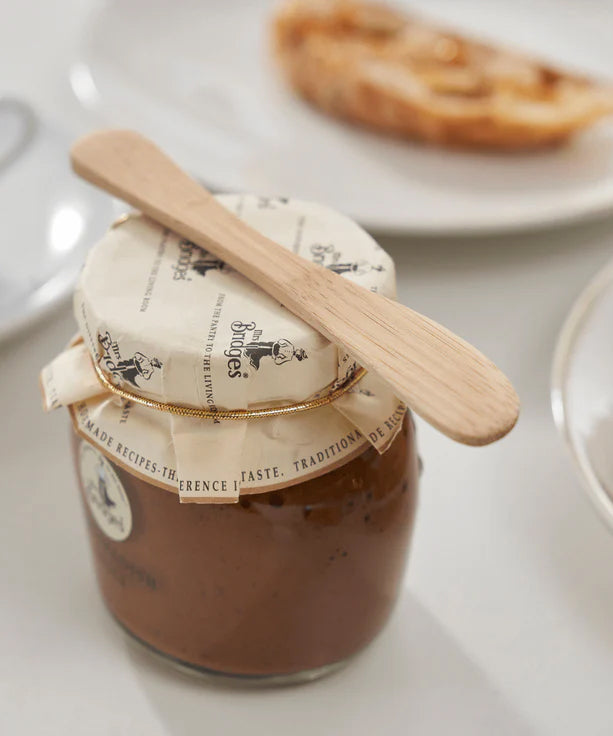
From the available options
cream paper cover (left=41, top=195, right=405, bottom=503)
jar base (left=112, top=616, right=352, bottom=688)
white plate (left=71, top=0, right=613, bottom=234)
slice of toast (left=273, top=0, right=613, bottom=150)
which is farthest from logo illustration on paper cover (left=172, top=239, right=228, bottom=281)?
slice of toast (left=273, top=0, right=613, bottom=150)

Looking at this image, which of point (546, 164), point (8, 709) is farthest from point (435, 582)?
point (546, 164)

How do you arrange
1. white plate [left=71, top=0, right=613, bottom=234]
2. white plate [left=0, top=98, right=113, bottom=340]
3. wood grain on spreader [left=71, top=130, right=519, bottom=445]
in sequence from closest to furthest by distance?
wood grain on spreader [left=71, top=130, right=519, bottom=445], white plate [left=0, top=98, right=113, bottom=340], white plate [left=71, top=0, right=613, bottom=234]

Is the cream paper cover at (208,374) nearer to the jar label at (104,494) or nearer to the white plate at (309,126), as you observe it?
the jar label at (104,494)

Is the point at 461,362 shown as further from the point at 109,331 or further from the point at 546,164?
the point at 546,164

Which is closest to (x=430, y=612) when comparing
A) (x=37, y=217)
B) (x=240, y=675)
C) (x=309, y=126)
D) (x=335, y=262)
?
(x=240, y=675)

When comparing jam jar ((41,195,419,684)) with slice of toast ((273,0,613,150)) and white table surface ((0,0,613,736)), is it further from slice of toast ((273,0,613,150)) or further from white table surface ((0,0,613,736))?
slice of toast ((273,0,613,150))
